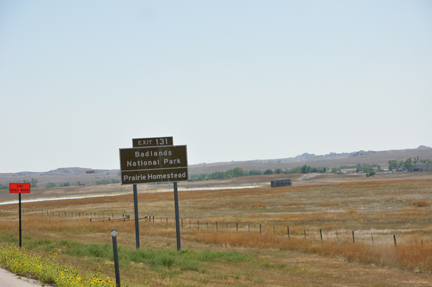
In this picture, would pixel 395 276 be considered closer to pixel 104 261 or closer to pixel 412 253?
pixel 412 253

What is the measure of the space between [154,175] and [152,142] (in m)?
2.30

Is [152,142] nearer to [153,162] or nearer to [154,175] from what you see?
[153,162]

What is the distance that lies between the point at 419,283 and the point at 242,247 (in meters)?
13.6

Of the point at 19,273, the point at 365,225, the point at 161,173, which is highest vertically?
the point at 161,173

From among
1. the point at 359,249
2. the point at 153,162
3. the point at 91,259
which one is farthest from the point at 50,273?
the point at 359,249

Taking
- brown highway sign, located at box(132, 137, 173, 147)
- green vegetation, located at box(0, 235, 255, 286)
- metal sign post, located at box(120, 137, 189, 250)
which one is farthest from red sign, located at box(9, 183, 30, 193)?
brown highway sign, located at box(132, 137, 173, 147)

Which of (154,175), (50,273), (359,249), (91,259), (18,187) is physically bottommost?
(359,249)

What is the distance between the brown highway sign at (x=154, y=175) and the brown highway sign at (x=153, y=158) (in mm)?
273

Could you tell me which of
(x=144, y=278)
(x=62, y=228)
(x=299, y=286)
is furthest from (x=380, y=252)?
(x=62, y=228)

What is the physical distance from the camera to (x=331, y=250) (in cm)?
2550

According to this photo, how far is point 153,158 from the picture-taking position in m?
27.2

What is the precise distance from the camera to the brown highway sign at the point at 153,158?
26797 millimetres

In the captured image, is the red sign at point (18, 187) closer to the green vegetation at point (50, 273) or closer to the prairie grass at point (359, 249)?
the green vegetation at point (50, 273)

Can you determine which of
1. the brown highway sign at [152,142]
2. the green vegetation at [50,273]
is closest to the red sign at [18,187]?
the brown highway sign at [152,142]
